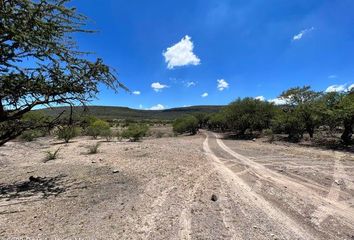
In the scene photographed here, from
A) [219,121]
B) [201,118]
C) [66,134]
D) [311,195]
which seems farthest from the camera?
[201,118]

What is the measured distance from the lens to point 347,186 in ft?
32.0

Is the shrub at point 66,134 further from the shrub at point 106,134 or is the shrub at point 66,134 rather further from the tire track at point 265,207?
the tire track at point 265,207

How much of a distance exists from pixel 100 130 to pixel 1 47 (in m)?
30.5

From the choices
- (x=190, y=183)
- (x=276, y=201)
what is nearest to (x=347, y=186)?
(x=276, y=201)

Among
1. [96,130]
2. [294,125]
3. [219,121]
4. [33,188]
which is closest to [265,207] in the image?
[33,188]

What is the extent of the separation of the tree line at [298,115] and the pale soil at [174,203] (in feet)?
50.6

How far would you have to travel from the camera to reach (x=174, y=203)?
23.5 ft

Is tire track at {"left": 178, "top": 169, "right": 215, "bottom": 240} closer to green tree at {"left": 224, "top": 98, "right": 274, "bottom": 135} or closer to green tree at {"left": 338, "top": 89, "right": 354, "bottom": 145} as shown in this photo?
green tree at {"left": 338, "top": 89, "right": 354, "bottom": 145}

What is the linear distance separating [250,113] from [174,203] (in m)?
36.6

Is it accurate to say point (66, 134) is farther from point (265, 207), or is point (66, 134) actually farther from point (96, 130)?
point (96, 130)

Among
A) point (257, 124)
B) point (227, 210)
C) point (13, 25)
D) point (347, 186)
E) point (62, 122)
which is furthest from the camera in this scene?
point (257, 124)

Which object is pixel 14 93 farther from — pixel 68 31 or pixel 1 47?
pixel 68 31

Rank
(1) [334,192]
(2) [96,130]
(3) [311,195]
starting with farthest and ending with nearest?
(2) [96,130] → (1) [334,192] → (3) [311,195]

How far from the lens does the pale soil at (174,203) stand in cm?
552
